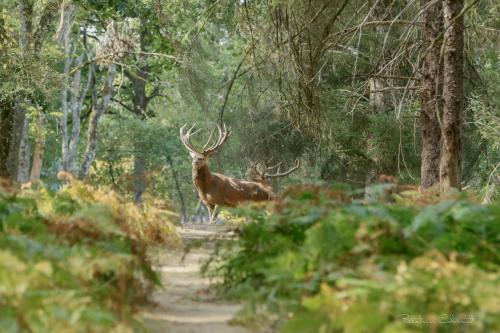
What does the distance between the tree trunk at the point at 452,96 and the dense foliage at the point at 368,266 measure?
9.96 feet

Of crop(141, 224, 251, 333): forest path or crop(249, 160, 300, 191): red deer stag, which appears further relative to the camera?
crop(249, 160, 300, 191): red deer stag

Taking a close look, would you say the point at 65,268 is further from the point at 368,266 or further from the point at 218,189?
the point at 218,189

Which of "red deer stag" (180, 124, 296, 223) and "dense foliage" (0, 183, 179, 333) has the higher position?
"red deer stag" (180, 124, 296, 223)

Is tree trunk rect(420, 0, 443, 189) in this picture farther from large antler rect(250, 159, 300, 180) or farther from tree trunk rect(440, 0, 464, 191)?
large antler rect(250, 159, 300, 180)

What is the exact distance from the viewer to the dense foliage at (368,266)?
12.4 feet

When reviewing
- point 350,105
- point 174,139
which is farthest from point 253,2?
point 174,139

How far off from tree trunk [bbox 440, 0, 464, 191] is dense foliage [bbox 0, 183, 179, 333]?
13.1 feet

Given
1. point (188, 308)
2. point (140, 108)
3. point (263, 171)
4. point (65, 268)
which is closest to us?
point (65, 268)

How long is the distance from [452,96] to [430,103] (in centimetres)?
203

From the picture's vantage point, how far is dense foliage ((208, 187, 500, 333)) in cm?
379

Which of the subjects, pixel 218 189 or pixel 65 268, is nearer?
pixel 65 268

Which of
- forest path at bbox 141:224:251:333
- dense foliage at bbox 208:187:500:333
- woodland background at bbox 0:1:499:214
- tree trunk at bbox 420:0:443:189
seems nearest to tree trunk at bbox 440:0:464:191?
woodland background at bbox 0:1:499:214

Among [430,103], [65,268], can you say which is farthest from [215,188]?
[65,268]

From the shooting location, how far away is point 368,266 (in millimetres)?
4215
